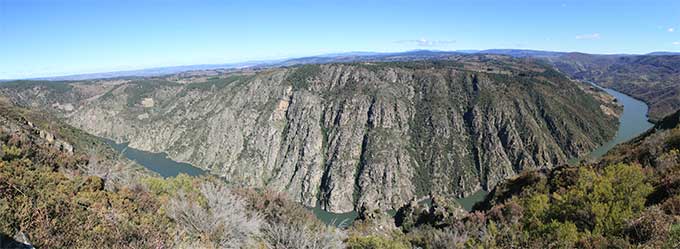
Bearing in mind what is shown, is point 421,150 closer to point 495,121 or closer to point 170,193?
point 495,121

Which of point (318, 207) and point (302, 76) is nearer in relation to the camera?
point (318, 207)

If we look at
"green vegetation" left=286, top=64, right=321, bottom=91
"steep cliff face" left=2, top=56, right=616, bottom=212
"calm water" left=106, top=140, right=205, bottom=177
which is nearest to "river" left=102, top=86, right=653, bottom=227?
"calm water" left=106, top=140, right=205, bottom=177

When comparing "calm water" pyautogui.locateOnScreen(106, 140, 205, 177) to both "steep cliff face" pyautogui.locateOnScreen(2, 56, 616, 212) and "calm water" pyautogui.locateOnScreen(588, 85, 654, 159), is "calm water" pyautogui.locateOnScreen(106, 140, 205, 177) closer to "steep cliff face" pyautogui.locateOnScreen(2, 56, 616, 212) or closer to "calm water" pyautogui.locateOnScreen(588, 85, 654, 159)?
"steep cliff face" pyautogui.locateOnScreen(2, 56, 616, 212)

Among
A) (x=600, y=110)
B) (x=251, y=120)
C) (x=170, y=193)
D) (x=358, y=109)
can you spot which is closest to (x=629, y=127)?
(x=600, y=110)

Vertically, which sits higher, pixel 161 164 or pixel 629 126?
pixel 629 126

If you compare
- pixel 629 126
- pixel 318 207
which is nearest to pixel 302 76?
pixel 318 207

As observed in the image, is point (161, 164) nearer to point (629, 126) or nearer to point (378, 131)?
point (378, 131)

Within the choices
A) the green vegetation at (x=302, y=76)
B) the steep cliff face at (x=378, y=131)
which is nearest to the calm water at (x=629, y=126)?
the steep cliff face at (x=378, y=131)
